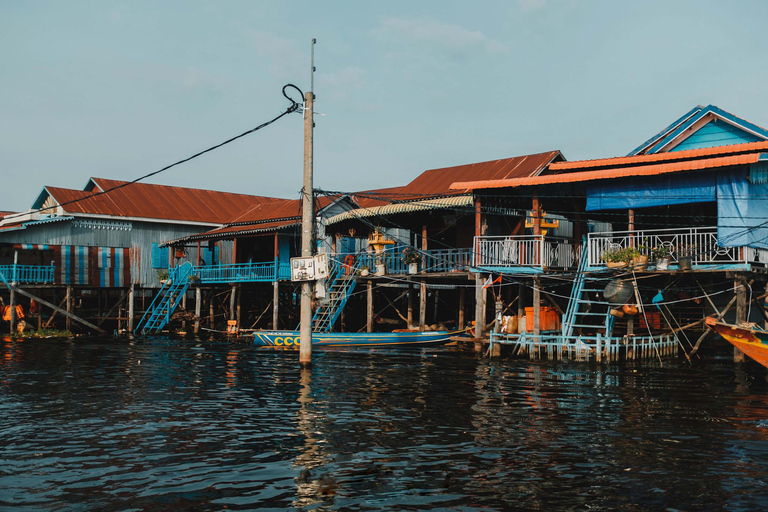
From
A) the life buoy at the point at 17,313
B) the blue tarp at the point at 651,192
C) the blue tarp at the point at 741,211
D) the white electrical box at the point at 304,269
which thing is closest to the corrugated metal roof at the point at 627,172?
the blue tarp at the point at 651,192

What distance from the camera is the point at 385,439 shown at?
38.2 ft

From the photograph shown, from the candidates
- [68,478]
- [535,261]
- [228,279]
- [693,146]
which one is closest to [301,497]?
[68,478]

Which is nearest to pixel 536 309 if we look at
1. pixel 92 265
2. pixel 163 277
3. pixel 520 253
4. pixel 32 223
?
pixel 520 253

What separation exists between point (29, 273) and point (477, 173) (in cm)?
2334

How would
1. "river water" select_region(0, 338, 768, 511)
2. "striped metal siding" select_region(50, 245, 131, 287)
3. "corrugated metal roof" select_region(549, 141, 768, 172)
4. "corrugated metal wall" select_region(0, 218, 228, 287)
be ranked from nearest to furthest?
"river water" select_region(0, 338, 768, 511), "corrugated metal roof" select_region(549, 141, 768, 172), "corrugated metal wall" select_region(0, 218, 228, 287), "striped metal siding" select_region(50, 245, 131, 287)

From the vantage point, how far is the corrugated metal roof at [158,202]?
136ft

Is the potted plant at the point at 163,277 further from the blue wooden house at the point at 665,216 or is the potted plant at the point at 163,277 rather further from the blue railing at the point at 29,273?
the blue wooden house at the point at 665,216

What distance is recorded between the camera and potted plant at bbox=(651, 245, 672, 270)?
21531mm

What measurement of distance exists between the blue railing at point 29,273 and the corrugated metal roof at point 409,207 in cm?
1567

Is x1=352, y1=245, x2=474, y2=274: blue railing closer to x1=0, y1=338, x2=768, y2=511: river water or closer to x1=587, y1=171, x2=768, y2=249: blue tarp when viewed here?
x1=587, y1=171, x2=768, y2=249: blue tarp

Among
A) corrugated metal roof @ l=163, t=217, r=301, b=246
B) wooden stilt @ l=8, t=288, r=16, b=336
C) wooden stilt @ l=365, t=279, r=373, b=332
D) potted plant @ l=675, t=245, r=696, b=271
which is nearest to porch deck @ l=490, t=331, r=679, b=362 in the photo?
potted plant @ l=675, t=245, r=696, b=271

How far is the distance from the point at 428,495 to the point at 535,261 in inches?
670

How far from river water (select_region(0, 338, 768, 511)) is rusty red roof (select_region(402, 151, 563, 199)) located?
33.9 feet

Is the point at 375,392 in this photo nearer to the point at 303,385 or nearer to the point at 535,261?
the point at 303,385
